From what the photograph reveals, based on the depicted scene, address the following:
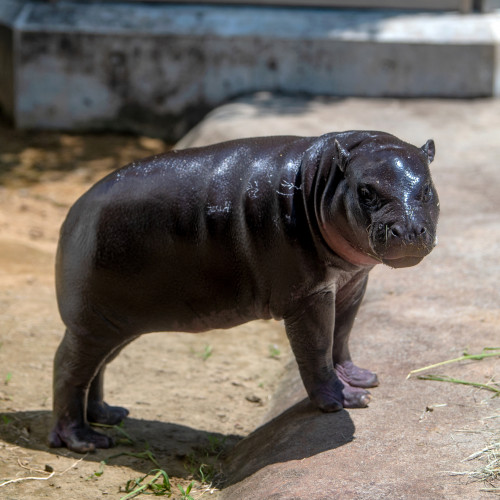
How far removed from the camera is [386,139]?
3.96 m

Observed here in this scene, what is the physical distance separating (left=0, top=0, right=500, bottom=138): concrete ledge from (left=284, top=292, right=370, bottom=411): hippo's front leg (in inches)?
274

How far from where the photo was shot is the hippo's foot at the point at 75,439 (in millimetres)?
4734

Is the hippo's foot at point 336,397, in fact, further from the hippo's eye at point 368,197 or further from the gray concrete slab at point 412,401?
the hippo's eye at point 368,197

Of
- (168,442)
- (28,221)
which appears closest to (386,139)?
(168,442)

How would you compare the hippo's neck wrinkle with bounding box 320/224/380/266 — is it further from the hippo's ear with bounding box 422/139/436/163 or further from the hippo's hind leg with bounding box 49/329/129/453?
the hippo's hind leg with bounding box 49/329/129/453

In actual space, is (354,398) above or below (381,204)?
below

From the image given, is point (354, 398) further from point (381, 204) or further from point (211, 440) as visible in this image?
point (381, 204)

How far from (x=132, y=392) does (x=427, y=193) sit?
2.62m

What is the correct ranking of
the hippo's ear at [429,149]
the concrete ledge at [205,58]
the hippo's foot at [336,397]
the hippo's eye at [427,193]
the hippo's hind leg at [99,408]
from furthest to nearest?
the concrete ledge at [205,58] < the hippo's hind leg at [99,408] < the hippo's foot at [336,397] < the hippo's ear at [429,149] < the hippo's eye at [427,193]

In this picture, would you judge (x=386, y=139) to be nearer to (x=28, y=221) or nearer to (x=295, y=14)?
(x=28, y=221)

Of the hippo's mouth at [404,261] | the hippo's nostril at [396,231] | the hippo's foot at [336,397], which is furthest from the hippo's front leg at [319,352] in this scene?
the hippo's nostril at [396,231]

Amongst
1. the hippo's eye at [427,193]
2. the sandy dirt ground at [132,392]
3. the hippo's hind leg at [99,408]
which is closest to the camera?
the hippo's eye at [427,193]

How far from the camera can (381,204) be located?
369 cm

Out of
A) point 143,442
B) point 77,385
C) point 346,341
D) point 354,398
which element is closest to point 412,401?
point 354,398
